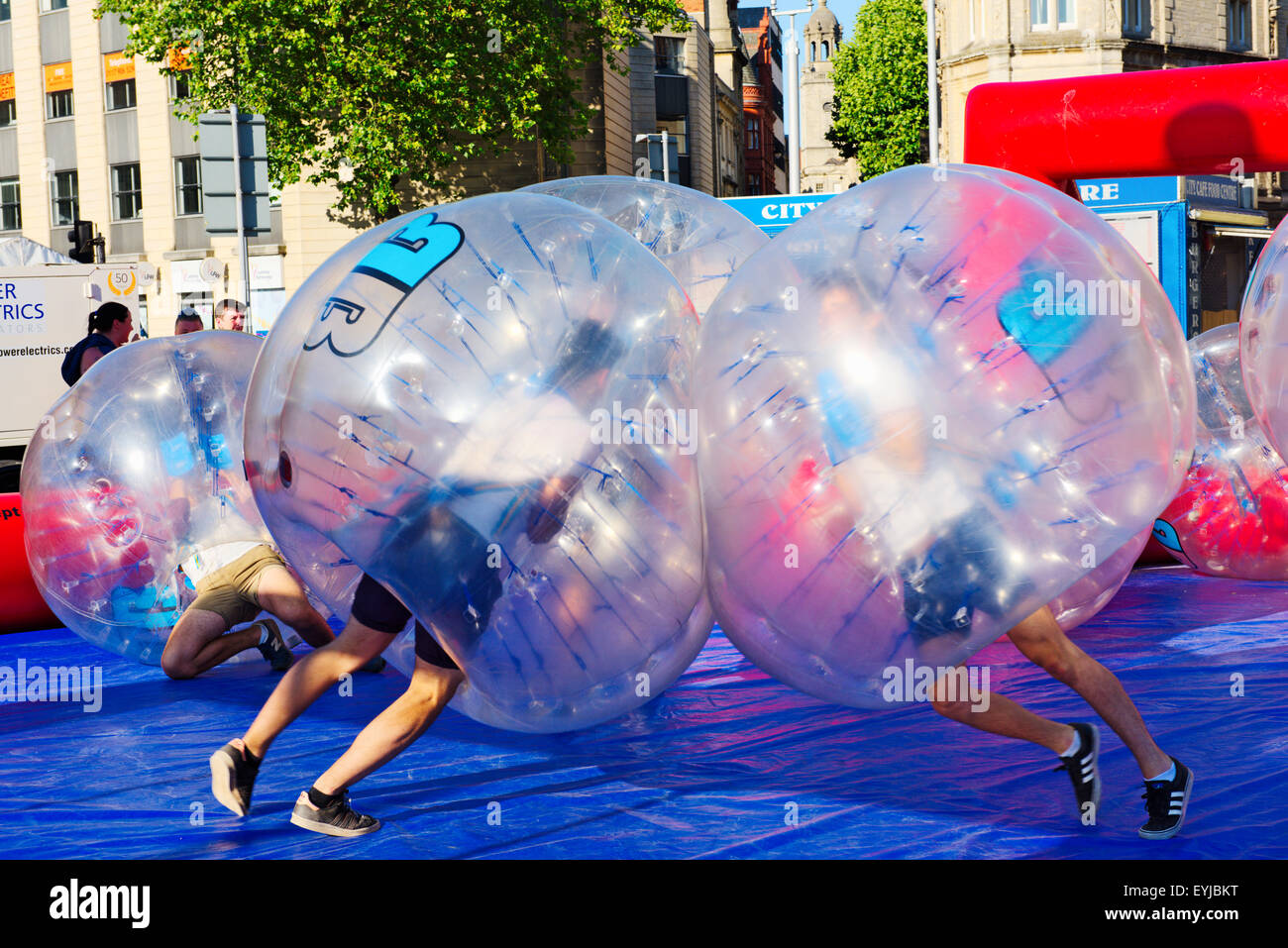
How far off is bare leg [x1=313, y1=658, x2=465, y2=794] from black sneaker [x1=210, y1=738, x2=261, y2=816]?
1.17 ft

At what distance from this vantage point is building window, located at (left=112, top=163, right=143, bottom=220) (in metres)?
32.7

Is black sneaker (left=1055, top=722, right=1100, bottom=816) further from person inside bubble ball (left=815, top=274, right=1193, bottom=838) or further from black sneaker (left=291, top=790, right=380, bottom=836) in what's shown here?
black sneaker (left=291, top=790, right=380, bottom=836)

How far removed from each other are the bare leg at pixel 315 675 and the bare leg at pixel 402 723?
18 centimetres

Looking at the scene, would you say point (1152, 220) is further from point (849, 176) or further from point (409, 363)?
point (849, 176)

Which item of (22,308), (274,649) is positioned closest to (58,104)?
(22,308)

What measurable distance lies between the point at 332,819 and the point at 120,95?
3257cm

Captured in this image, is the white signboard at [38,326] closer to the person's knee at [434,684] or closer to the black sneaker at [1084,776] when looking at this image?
the person's knee at [434,684]

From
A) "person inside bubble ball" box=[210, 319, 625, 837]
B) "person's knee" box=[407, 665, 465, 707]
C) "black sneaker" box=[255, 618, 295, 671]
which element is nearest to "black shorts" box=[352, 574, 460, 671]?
"person's knee" box=[407, 665, 465, 707]

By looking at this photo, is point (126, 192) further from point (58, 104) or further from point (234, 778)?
point (234, 778)

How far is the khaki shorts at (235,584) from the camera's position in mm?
5770

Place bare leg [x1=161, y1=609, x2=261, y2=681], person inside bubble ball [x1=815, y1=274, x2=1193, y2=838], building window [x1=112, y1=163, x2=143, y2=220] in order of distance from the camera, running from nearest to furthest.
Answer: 1. person inside bubble ball [x1=815, y1=274, x2=1193, y2=838]
2. bare leg [x1=161, y1=609, x2=261, y2=681]
3. building window [x1=112, y1=163, x2=143, y2=220]

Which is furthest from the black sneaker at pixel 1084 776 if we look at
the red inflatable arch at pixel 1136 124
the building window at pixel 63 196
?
the building window at pixel 63 196

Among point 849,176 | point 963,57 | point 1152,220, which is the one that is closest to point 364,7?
point 1152,220

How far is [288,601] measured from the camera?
574 centimetres
